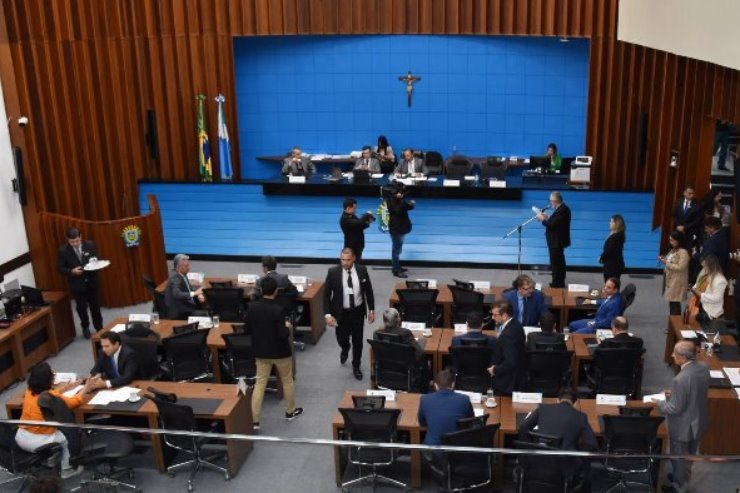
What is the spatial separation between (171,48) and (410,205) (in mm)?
5789

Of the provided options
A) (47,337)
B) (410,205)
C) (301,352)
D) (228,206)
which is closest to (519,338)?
(301,352)

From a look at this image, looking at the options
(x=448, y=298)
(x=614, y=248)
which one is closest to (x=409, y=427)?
(x=448, y=298)

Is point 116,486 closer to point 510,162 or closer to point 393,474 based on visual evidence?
point 393,474

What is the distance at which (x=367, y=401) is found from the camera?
734 cm

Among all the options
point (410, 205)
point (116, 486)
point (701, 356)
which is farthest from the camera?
point (410, 205)

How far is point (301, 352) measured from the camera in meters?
10.4

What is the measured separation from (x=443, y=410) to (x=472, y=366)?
1.44 metres

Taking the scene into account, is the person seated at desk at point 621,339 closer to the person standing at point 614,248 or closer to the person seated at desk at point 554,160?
the person standing at point 614,248

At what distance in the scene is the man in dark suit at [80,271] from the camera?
35.0 ft

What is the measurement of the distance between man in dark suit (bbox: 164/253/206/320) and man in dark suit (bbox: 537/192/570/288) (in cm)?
493

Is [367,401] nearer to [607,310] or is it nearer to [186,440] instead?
[186,440]

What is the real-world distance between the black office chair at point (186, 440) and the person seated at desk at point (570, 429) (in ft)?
9.77

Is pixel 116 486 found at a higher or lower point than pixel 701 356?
lower

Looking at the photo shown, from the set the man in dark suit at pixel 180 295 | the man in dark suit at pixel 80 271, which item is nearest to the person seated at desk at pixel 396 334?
the man in dark suit at pixel 180 295
